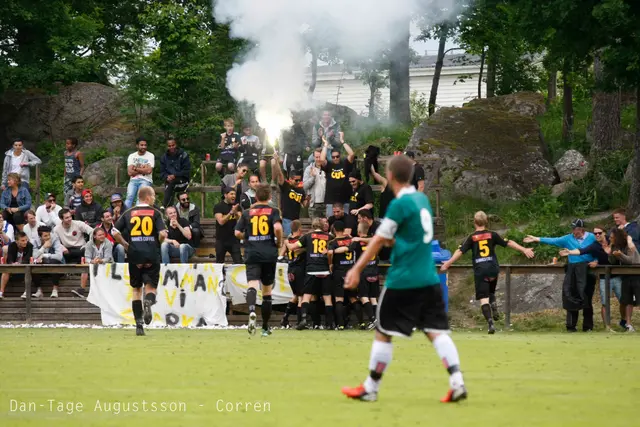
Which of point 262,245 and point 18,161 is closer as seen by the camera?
point 262,245

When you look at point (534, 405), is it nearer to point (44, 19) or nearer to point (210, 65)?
point (210, 65)

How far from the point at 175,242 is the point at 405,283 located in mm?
15286

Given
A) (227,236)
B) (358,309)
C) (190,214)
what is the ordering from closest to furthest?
(358,309)
(227,236)
(190,214)

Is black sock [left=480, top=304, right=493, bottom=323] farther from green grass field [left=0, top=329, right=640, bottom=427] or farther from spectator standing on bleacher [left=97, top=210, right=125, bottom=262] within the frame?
spectator standing on bleacher [left=97, top=210, right=125, bottom=262]

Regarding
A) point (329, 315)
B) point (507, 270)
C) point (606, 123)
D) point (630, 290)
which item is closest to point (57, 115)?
point (606, 123)

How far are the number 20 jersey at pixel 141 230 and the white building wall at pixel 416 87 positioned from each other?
36549 millimetres

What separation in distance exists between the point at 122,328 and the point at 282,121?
930 cm

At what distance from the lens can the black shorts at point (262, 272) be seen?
1747 centimetres

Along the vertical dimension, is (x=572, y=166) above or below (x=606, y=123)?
below

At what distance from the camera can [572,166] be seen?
107 feet

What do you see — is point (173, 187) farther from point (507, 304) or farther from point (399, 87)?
point (399, 87)

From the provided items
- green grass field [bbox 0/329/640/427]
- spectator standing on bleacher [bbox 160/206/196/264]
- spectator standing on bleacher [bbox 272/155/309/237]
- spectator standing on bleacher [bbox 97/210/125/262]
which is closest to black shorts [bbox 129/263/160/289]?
green grass field [bbox 0/329/640/427]

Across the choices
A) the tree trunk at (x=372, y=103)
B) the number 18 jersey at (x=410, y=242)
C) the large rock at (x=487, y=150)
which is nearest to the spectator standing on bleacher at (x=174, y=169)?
the large rock at (x=487, y=150)

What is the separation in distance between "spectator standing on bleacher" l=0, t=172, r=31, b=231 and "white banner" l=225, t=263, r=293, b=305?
19.9 ft
